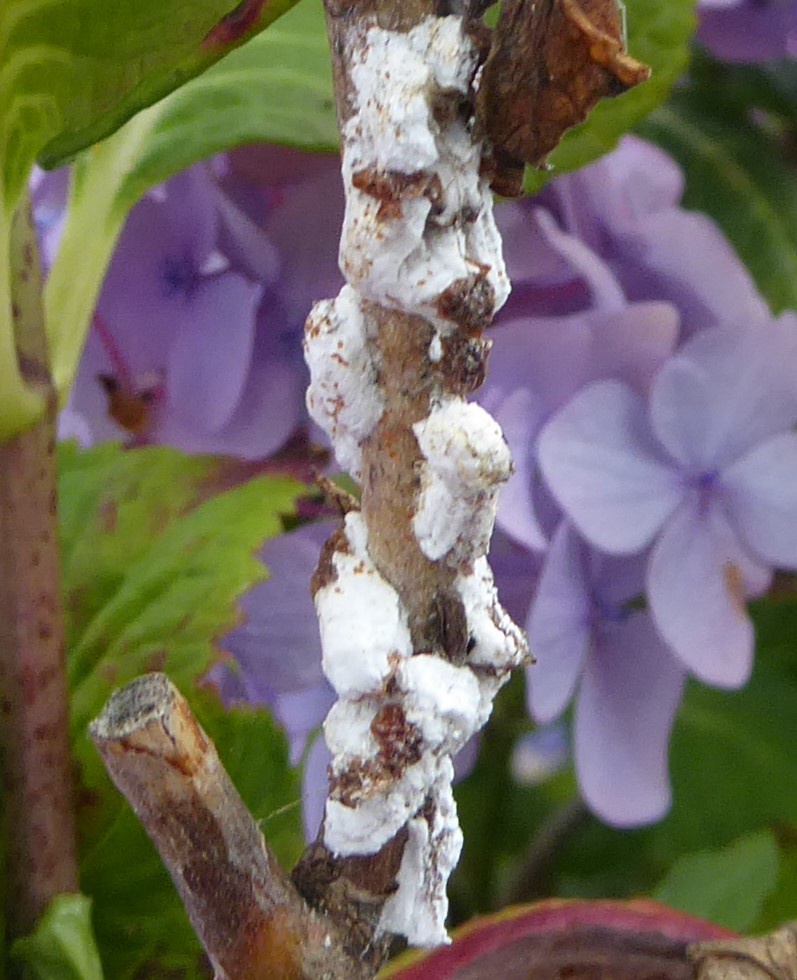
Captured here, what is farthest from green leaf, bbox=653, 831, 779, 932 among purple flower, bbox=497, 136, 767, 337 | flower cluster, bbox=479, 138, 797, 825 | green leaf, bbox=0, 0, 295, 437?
green leaf, bbox=0, 0, 295, 437

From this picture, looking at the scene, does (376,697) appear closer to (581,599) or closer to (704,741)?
(581,599)

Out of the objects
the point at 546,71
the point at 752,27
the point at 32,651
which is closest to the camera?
the point at 546,71

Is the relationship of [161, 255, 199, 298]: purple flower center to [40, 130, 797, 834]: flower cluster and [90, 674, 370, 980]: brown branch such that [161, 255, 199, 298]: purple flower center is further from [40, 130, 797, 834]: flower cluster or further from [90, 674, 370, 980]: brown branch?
[90, 674, 370, 980]: brown branch

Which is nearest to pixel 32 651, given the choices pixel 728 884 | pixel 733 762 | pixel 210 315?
pixel 210 315

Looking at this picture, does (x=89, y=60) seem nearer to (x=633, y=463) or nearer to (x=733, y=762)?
(x=633, y=463)

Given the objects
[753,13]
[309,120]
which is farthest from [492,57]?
[753,13]
